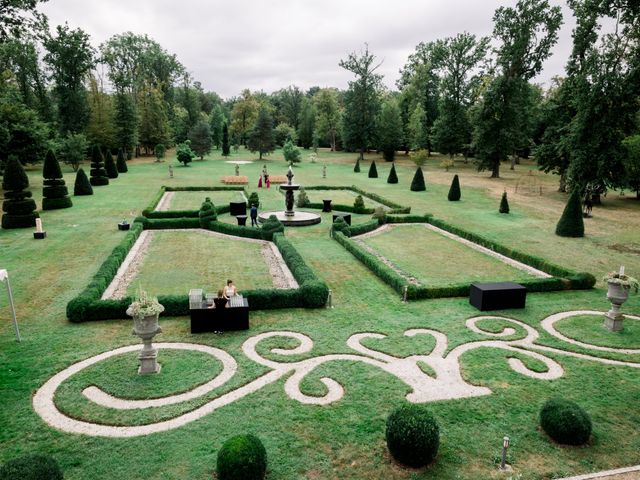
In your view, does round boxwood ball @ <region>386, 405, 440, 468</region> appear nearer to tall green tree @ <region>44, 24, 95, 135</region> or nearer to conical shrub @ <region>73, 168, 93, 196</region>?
conical shrub @ <region>73, 168, 93, 196</region>

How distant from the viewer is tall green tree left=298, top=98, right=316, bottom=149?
10300 cm

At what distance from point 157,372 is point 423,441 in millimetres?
6394

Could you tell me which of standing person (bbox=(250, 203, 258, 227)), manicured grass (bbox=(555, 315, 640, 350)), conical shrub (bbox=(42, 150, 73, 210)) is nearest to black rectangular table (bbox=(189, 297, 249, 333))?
manicured grass (bbox=(555, 315, 640, 350))

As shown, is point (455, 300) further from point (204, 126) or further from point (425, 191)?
point (204, 126)

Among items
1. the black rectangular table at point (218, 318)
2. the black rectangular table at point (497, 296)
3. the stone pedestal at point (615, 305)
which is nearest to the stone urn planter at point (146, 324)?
the black rectangular table at point (218, 318)

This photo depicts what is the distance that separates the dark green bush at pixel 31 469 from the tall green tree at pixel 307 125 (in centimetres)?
9947

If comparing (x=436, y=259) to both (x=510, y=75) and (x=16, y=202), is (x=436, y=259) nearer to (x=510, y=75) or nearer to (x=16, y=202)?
(x=16, y=202)

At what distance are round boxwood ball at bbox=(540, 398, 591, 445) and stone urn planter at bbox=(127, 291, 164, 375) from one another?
8.23 metres

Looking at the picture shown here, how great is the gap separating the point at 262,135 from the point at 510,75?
3740 cm

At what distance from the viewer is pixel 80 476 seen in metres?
7.32

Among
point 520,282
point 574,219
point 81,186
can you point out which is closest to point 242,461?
point 520,282

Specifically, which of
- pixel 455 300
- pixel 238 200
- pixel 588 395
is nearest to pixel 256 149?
pixel 238 200

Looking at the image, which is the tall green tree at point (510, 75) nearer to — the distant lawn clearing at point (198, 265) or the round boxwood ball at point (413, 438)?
the distant lawn clearing at point (198, 265)

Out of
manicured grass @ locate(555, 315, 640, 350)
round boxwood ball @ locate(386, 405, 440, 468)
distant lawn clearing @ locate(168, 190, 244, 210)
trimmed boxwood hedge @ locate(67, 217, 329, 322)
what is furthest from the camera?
distant lawn clearing @ locate(168, 190, 244, 210)
